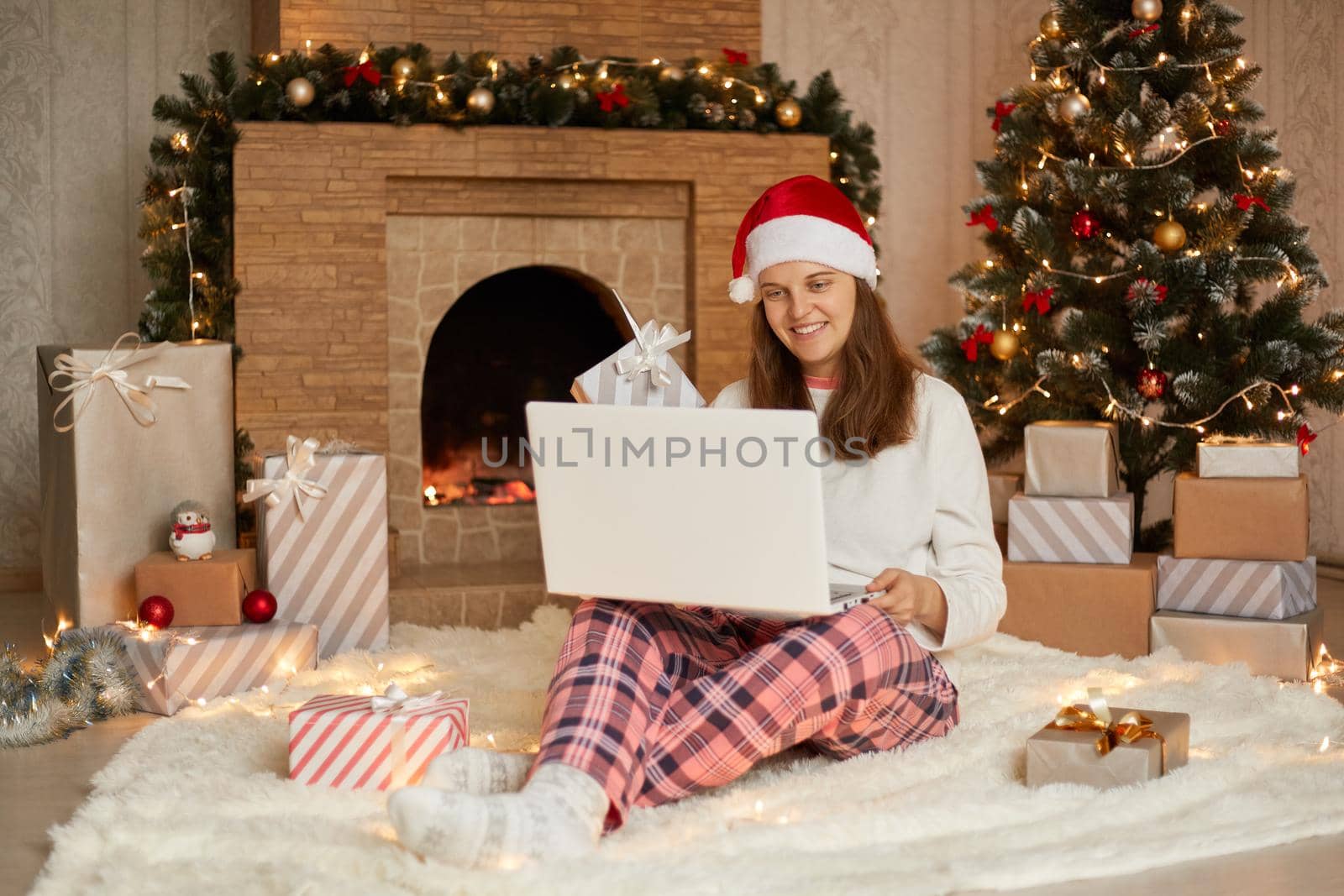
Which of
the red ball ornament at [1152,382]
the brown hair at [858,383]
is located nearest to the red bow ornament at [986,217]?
the red ball ornament at [1152,382]

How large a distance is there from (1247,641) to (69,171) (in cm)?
321

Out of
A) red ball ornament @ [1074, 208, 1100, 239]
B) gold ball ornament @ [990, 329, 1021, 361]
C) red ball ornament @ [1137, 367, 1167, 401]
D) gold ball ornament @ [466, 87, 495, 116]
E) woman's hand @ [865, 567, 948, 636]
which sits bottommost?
woman's hand @ [865, 567, 948, 636]

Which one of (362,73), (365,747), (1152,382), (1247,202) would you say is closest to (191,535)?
(365,747)

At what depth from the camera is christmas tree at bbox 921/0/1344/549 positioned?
2936 mm

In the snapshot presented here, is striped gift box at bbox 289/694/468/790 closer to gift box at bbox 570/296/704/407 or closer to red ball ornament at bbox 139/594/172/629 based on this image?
gift box at bbox 570/296/704/407

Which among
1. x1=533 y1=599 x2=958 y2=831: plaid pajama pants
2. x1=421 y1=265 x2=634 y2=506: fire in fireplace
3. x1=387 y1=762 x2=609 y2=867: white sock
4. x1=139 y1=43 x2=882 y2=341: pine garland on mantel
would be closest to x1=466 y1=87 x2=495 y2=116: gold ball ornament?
x1=139 y1=43 x2=882 y2=341: pine garland on mantel

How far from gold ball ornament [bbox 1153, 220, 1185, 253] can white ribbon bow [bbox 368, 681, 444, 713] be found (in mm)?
1943

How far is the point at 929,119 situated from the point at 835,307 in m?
2.55

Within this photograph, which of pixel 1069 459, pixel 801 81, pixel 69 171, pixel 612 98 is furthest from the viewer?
pixel 801 81

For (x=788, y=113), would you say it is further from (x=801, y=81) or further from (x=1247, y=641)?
(x=1247, y=641)

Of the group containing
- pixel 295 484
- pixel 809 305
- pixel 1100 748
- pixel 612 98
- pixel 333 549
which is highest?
pixel 612 98

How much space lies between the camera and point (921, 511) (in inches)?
75.2

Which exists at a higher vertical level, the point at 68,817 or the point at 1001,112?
the point at 1001,112

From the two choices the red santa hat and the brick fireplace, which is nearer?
the red santa hat
